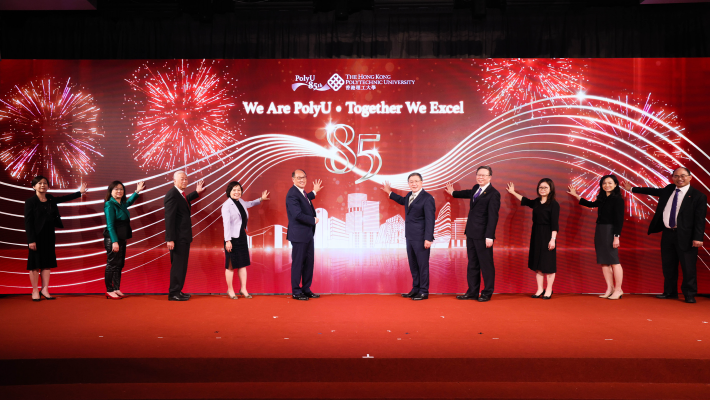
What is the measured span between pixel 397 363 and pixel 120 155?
4.79 metres

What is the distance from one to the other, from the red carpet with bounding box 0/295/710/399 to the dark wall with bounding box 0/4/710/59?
386 cm

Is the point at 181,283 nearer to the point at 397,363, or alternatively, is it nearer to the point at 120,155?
the point at 120,155

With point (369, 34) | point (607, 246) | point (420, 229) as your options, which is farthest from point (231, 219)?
point (607, 246)

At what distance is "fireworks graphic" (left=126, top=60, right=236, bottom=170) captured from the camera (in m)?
5.73

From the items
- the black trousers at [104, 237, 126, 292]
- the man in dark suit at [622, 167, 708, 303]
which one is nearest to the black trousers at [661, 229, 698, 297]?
the man in dark suit at [622, 167, 708, 303]

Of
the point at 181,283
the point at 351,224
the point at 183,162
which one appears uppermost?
the point at 183,162

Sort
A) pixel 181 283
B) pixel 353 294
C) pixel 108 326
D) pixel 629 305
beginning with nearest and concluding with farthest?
pixel 108 326, pixel 629 305, pixel 181 283, pixel 353 294

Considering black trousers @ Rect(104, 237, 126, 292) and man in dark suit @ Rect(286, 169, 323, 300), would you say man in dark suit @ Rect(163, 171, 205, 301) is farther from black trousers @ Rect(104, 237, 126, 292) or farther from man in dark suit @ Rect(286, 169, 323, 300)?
man in dark suit @ Rect(286, 169, 323, 300)

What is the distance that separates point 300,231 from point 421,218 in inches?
56.6

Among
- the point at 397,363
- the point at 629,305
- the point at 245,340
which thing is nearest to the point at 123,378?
the point at 245,340

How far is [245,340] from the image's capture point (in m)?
3.46

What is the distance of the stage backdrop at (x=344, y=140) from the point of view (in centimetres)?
571

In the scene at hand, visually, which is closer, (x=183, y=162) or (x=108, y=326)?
(x=108, y=326)

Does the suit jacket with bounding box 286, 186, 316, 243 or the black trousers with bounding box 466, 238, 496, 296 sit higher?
the suit jacket with bounding box 286, 186, 316, 243
